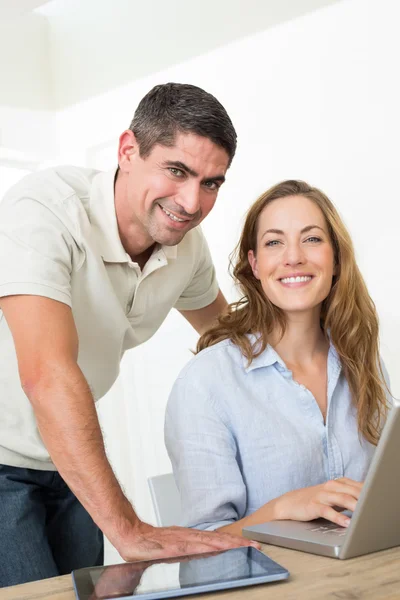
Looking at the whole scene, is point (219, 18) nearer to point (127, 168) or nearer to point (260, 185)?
point (260, 185)

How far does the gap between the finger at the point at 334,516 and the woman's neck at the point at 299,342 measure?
0.72m

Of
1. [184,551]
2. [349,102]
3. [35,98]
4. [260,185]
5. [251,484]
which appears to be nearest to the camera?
[184,551]

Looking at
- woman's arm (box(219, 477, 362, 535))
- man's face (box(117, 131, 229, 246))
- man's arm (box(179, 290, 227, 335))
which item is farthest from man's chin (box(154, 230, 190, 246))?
woman's arm (box(219, 477, 362, 535))

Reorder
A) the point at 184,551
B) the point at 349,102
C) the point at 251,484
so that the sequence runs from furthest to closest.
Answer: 1. the point at 349,102
2. the point at 251,484
3. the point at 184,551

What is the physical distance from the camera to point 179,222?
176 cm

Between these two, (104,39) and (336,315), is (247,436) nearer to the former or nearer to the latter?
(336,315)

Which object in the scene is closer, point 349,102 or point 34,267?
point 34,267

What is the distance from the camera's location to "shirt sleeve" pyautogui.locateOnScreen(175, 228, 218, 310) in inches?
83.7

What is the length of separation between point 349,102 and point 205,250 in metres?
1.35

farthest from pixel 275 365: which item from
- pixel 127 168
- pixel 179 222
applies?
pixel 127 168

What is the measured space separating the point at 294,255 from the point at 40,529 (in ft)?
2.88

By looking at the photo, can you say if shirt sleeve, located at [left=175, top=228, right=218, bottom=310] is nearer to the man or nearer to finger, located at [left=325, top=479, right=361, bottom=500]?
the man

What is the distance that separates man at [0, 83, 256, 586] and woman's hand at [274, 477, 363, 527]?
341 mm

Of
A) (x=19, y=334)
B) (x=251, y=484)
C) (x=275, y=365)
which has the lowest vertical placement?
(x=251, y=484)
